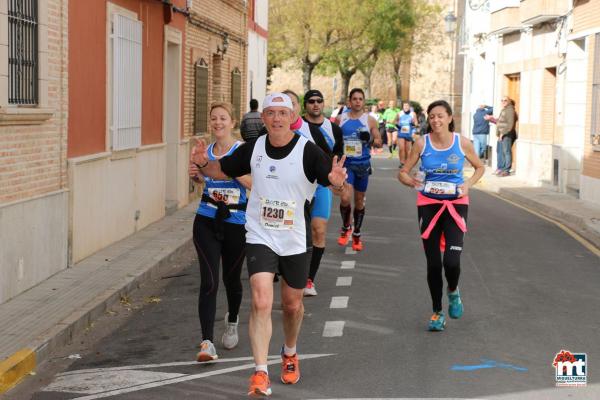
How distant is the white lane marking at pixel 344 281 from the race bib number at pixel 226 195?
344 centimetres

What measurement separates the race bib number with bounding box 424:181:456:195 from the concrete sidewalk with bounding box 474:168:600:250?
258 inches

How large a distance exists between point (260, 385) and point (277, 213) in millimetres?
1050

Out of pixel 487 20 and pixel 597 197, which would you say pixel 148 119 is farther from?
pixel 487 20

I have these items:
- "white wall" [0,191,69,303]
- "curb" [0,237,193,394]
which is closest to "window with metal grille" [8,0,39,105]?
"white wall" [0,191,69,303]

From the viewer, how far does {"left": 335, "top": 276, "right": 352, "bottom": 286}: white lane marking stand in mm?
11203

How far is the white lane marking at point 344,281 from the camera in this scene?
1120cm

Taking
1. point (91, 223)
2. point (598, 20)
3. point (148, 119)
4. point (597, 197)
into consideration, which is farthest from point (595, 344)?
point (598, 20)

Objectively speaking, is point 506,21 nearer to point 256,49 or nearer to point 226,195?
point 256,49

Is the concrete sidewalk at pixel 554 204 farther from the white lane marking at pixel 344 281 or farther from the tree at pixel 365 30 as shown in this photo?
the tree at pixel 365 30

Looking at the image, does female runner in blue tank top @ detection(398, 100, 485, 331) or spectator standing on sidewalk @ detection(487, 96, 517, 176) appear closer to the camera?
female runner in blue tank top @ detection(398, 100, 485, 331)

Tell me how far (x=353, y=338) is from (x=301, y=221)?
6.19 feet

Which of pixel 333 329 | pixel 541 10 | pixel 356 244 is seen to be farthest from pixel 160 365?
pixel 541 10

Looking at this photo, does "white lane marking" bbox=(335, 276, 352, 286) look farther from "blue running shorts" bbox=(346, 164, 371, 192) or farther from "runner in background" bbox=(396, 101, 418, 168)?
"runner in background" bbox=(396, 101, 418, 168)

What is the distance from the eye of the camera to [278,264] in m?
6.98
